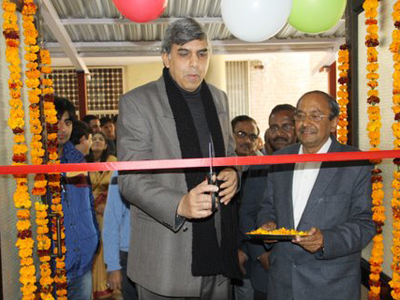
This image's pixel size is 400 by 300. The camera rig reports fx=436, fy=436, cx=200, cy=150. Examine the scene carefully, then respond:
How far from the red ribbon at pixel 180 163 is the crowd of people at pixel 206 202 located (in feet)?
0.25

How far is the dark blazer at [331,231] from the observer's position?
219 centimetres

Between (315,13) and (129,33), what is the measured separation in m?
4.24

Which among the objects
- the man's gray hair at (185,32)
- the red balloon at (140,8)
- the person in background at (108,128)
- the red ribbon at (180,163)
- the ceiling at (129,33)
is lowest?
the red ribbon at (180,163)

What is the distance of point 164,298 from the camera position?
191 cm

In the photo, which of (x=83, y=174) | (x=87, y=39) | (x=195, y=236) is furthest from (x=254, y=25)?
(x=87, y=39)

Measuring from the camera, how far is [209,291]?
1985mm

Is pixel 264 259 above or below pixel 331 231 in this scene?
below

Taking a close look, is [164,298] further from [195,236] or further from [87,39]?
[87,39]

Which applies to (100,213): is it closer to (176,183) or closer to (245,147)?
(245,147)

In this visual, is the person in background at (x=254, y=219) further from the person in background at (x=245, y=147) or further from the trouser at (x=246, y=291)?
the trouser at (x=246, y=291)

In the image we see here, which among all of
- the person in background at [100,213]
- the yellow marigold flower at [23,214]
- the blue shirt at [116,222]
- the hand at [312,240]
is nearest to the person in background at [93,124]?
the person in background at [100,213]

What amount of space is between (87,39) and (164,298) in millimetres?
5771

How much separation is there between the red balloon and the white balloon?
60 centimetres

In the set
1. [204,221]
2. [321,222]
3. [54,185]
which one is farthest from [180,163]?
[54,185]
